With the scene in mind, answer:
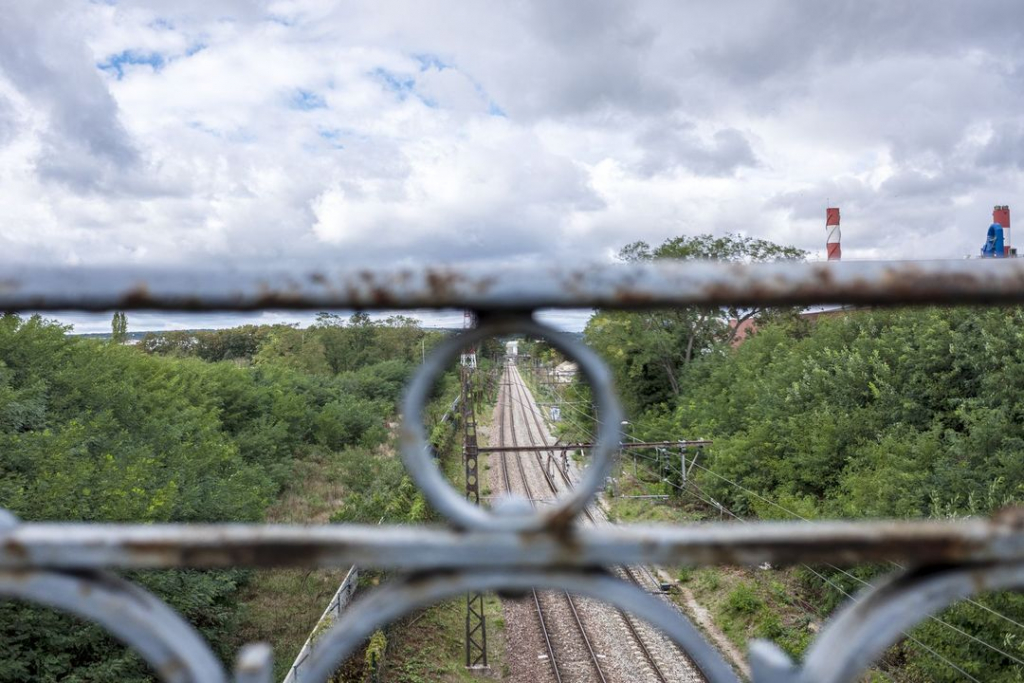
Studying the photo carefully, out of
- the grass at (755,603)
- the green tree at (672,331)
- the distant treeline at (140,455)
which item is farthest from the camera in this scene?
the green tree at (672,331)

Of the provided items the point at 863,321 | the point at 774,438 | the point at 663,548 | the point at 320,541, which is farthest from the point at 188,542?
the point at 863,321

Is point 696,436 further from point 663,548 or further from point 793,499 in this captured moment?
point 663,548

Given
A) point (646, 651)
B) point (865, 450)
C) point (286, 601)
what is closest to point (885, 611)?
point (646, 651)

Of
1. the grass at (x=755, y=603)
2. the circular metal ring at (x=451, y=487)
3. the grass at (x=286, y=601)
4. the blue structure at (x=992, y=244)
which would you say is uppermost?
the blue structure at (x=992, y=244)

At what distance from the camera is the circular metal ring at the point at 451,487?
0.79 meters

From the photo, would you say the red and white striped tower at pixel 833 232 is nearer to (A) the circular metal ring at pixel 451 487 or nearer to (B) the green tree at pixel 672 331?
(B) the green tree at pixel 672 331

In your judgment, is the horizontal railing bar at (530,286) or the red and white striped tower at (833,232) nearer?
the horizontal railing bar at (530,286)

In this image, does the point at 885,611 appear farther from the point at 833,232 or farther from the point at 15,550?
the point at 833,232

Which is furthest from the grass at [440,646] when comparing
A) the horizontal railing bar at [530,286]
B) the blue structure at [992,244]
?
the horizontal railing bar at [530,286]

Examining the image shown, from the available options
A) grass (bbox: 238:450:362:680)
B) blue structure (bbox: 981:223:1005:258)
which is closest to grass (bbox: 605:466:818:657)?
blue structure (bbox: 981:223:1005:258)

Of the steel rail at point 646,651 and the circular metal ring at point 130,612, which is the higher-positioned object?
the circular metal ring at point 130,612

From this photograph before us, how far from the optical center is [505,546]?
79 centimetres

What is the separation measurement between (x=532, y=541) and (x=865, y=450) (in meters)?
14.2

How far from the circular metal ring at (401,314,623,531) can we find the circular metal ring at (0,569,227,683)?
Answer: 0.32 metres
